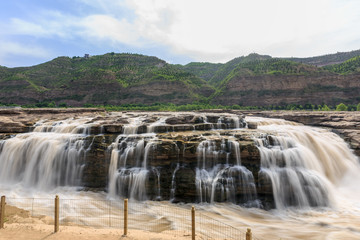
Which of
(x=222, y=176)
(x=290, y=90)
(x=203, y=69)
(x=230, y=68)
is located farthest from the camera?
(x=203, y=69)

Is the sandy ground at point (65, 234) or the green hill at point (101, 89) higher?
the green hill at point (101, 89)

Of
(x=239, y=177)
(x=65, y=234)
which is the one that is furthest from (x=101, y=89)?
(x=65, y=234)

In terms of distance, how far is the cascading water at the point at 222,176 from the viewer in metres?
13.1

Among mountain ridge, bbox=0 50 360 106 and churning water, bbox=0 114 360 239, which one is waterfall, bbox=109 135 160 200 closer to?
churning water, bbox=0 114 360 239

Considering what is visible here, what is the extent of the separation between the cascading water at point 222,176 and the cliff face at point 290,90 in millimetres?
57318

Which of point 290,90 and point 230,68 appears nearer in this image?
point 290,90

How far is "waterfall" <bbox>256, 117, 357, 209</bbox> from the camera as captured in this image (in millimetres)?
13016

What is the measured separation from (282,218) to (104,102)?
71502mm

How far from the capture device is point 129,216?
11.4 metres

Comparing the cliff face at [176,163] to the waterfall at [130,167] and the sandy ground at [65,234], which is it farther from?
the sandy ground at [65,234]

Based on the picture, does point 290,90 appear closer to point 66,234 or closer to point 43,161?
point 43,161

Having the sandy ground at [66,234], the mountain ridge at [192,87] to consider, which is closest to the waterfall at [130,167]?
the sandy ground at [66,234]

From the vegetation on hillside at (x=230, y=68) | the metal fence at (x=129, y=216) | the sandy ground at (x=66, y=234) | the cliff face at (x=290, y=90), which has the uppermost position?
the vegetation on hillside at (x=230, y=68)

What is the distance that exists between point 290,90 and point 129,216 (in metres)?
67.3
